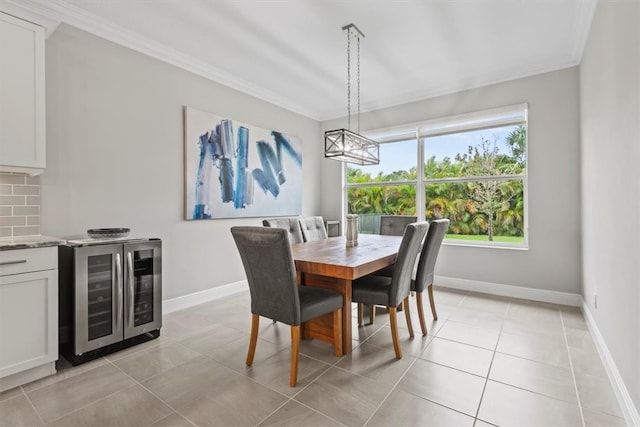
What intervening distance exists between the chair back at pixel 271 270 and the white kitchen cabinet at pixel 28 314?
1284 millimetres

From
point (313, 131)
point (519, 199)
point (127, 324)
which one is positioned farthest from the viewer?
point (313, 131)

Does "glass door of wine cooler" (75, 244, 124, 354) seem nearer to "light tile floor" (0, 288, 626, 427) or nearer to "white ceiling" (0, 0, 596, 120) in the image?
"light tile floor" (0, 288, 626, 427)

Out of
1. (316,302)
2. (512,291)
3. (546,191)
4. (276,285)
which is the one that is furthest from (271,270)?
(546,191)

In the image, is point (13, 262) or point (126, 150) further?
point (126, 150)

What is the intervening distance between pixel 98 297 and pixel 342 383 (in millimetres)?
1926

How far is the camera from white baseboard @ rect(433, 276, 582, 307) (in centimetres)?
344

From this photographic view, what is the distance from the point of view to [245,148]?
403 centimetres

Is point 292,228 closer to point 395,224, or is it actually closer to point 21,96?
point 395,224

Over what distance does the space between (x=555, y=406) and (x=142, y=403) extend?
7.71ft

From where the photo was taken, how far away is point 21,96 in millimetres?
2119

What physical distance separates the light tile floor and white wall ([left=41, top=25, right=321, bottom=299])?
1.04 meters

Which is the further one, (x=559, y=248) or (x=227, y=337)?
(x=559, y=248)

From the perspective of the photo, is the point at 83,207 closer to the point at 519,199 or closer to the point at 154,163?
the point at 154,163

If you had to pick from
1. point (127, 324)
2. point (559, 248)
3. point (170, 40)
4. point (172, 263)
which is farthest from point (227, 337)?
point (559, 248)
